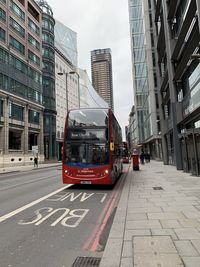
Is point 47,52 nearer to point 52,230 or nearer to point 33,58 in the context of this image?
point 33,58

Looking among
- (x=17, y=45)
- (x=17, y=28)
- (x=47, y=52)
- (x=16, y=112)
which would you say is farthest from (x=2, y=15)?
(x=47, y=52)

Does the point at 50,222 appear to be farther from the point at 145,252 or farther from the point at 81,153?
the point at 81,153

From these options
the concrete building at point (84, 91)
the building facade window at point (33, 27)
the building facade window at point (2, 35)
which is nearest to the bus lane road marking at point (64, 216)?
the building facade window at point (2, 35)

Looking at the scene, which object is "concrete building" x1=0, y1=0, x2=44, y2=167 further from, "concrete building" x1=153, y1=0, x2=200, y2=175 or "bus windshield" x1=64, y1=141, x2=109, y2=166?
A: "bus windshield" x1=64, y1=141, x2=109, y2=166

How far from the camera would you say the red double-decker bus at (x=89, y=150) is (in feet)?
46.2

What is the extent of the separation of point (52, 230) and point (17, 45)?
49.8 metres

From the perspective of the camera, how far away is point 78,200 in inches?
445

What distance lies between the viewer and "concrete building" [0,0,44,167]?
45938mm

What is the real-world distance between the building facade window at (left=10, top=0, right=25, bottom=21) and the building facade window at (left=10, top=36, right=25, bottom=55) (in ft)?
15.8

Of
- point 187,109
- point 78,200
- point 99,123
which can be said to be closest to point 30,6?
point 187,109

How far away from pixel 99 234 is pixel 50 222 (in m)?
1.64

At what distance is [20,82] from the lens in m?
51.5

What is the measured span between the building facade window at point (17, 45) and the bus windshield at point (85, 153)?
40456 mm

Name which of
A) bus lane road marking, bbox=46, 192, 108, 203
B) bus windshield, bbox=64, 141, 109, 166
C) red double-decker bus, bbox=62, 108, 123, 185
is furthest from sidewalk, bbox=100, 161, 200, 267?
bus windshield, bbox=64, 141, 109, 166
